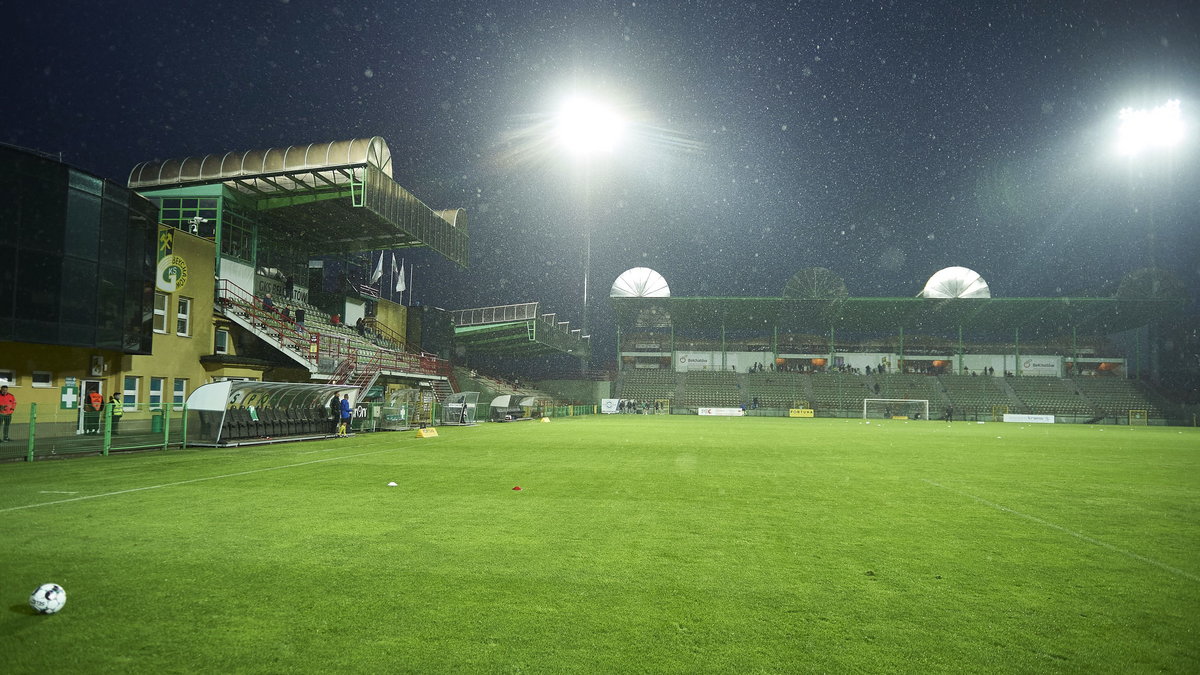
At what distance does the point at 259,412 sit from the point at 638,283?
2168 inches

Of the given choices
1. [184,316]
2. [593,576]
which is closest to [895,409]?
[184,316]

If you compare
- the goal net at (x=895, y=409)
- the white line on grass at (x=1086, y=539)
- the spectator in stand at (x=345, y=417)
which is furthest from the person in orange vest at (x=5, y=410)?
the goal net at (x=895, y=409)

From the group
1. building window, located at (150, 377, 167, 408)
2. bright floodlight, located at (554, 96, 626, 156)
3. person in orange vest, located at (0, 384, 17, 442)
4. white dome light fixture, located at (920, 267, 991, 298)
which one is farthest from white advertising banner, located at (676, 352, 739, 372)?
person in orange vest, located at (0, 384, 17, 442)

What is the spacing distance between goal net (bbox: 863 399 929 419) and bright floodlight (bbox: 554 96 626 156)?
33.9 metres

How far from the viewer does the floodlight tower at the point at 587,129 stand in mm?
42531

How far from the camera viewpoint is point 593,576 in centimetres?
489

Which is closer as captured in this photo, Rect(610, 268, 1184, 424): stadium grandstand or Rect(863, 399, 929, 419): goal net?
Rect(863, 399, 929, 419): goal net

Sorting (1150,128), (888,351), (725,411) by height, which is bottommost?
(725,411)

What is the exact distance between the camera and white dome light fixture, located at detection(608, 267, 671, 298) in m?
72.4

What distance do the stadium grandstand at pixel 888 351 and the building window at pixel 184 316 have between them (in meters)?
42.6

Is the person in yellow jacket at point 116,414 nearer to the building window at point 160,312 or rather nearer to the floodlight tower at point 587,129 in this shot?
the building window at point 160,312

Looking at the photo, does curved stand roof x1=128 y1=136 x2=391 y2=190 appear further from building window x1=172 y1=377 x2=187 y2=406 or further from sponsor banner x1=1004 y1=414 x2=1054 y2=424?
sponsor banner x1=1004 y1=414 x2=1054 y2=424

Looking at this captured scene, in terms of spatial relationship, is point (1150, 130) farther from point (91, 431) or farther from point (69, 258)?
point (69, 258)

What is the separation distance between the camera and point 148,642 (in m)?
3.52
